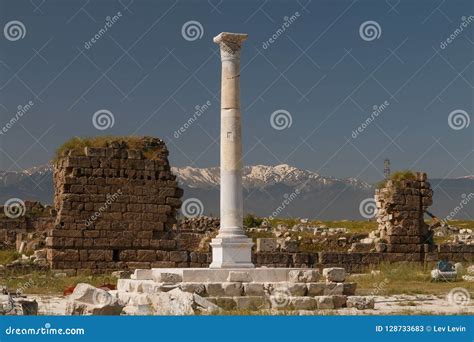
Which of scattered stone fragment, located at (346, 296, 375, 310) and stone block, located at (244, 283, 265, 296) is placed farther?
stone block, located at (244, 283, 265, 296)

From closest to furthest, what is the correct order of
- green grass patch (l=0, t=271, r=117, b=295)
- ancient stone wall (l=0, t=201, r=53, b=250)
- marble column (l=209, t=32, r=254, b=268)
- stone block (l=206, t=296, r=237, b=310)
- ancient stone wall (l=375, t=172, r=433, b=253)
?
stone block (l=206, t=296, r=237, b=310) → marble column (l=209, t=32, r=254, b=268) → green grass patch (l=0, t=271, r=117, b=295) → ancient stone wall (l=375, t=172, r=433, b=253) → ancient stone wall (l=0, t=201, r=53, b=250)

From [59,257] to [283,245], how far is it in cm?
711

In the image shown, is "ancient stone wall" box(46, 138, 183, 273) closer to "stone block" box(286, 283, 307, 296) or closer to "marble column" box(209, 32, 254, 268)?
"marble column" box(209, 32, 254, 268)

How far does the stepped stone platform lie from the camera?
46.1ft

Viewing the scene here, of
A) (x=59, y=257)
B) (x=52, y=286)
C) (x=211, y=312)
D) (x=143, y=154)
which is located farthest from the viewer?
(x=143, y=154)

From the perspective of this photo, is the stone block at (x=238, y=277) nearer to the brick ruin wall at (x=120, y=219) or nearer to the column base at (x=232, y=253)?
the column base at (x=232, y=253)

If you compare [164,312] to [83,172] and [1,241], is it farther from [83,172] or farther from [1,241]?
[1,241]

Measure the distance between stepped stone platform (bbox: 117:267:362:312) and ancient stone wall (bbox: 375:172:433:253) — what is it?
11014mm

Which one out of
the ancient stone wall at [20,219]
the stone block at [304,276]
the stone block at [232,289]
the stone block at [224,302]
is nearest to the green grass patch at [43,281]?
the stone block at [232,289]

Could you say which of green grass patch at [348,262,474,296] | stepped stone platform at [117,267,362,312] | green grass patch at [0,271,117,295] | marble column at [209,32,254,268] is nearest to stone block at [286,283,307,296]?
stepped stone platform at [117,267,362,312]

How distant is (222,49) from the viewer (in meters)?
16.5

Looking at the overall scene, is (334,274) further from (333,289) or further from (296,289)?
(296,289)

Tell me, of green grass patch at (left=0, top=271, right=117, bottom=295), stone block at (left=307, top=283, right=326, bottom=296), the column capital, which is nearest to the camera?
stone block at (left=307, top=283, right=326, bottom=296)

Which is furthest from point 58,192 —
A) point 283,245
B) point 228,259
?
point 228,259
